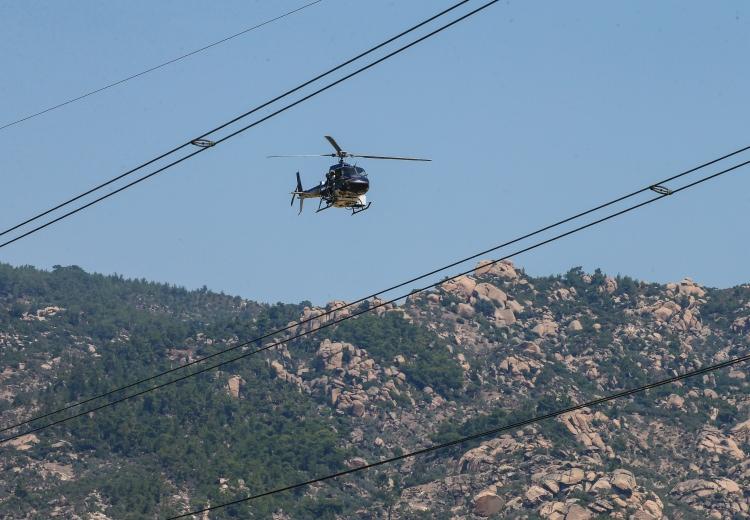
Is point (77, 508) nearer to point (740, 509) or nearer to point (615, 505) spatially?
point (615, 505)

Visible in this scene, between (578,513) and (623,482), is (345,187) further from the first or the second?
(623,482)

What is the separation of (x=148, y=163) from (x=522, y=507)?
544 ft

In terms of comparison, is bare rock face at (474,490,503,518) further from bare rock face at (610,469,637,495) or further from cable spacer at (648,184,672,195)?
cable spacer at (648,184,672,195)

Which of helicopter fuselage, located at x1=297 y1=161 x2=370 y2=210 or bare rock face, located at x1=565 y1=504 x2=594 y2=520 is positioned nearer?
helicopter fuselage, located at x1=297 y1=161 x2=370 y2=210

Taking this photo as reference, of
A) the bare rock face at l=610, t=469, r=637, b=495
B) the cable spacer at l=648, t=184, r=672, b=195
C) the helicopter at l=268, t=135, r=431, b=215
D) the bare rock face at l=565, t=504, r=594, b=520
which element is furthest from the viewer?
the bare rock face at l=610, t=469, r=637, b=495

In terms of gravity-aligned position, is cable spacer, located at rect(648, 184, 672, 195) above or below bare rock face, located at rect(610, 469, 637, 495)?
above

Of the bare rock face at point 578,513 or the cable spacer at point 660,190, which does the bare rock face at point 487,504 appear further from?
the cable spacer at point 660,190

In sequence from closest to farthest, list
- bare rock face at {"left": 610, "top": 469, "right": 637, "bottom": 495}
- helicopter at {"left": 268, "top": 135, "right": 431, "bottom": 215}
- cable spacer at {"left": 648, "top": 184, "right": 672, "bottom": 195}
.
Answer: cable spacer at {"left": 648, "top": 184, "right": 672, "bottom": 195}, helicopter at {"left": 268, "top": 135, "right": 431, "bottom": 215}, bare rock face at {"left": 610, "top": 469, "right": 637, "bottom": 495}

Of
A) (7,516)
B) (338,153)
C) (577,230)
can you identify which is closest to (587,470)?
(7,516)

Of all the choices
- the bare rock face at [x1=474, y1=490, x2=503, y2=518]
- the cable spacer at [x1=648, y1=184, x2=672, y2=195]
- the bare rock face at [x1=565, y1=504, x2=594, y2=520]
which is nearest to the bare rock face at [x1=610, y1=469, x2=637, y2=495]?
the bare rock face at [x1=565, y1=504, x2=594, y2=520]

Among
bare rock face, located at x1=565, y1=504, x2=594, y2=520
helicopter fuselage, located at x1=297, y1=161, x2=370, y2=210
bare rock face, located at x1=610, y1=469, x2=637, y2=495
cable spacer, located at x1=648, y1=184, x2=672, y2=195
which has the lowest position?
bare rock face, located at x1=565, y1=504, x2=594, y2=520

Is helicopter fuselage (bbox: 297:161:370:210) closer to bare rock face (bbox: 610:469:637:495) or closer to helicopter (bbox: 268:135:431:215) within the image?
helicopter (bbox: 268:135:431:215)

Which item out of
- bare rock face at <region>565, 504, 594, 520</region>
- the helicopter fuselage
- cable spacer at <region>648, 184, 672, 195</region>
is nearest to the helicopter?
the helicopter fuselage

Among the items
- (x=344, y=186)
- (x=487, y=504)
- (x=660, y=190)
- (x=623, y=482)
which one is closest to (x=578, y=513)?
(x=623, y=482)
